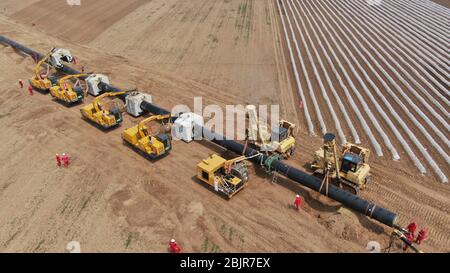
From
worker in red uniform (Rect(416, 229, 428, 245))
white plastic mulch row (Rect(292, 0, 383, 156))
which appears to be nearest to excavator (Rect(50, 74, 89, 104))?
white plastic mulch row (Rect(292, 0, 383, 156))

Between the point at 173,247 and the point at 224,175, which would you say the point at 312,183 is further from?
the point at 173,247

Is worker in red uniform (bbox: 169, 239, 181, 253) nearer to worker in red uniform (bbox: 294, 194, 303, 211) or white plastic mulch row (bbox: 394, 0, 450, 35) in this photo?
worker in red uniform (bbox: 294, 194, 303, 211)

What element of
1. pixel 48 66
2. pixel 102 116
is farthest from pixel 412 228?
pixel 48 66

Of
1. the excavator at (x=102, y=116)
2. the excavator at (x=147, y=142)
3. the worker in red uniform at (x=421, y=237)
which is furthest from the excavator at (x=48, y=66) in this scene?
the worker in red uniform at (x=421, y=237)

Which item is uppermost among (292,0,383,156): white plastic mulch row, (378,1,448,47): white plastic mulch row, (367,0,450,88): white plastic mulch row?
(378,1,448,47): white plastic mulch row

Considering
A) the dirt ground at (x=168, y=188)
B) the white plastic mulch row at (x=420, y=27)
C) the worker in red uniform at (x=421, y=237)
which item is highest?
the white plastic mulch row at (x=420, y=27)

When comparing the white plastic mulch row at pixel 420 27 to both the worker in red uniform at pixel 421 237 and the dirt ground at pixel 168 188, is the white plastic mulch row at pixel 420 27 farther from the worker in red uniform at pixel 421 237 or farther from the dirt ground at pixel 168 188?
the worker in red uniform at pixel 421 237

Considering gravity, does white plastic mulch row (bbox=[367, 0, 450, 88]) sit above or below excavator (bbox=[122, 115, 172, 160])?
above
